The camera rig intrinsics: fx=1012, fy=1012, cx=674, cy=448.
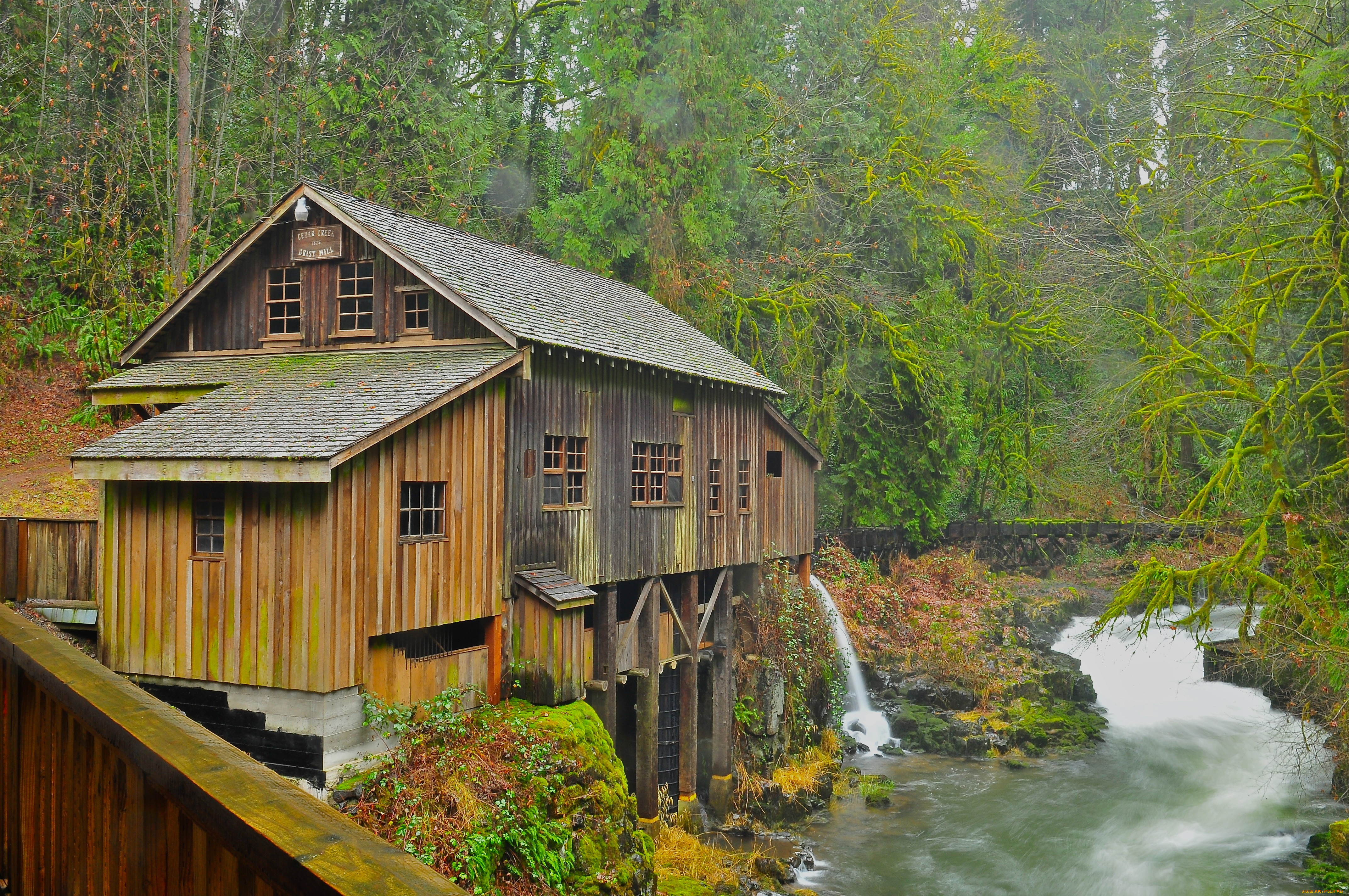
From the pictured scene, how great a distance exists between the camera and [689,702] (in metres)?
17.7

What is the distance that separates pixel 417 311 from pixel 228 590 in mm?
4466

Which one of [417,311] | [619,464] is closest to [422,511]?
[417,311]

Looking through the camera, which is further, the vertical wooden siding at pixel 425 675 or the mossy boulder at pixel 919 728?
the mossy boulder at pixel 919 728

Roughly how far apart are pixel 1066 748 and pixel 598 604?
39.8 ft

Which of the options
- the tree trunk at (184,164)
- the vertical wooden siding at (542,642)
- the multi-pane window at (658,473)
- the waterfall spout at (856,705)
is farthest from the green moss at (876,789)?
the tree trunk at (184,164)

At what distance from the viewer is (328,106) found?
24.6m

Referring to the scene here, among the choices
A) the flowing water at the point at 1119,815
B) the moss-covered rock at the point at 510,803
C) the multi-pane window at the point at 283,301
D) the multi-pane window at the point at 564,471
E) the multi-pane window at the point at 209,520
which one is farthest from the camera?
the flowing water at the point at 1119,815

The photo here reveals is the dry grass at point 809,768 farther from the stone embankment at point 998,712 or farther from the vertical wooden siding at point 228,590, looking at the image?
the vertical wooden siding at point 228,590

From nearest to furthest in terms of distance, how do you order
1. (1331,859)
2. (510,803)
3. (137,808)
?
1. (137,808)
2. (510,803)
3. (1331,859)

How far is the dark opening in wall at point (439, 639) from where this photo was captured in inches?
446

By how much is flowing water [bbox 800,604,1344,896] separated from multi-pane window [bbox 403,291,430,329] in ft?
31.6

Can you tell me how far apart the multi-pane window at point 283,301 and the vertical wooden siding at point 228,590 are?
11.7 ft

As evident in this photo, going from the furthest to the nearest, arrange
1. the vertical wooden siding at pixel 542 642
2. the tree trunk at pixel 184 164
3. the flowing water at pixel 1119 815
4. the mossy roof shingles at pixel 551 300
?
the tree trunk at pixel 184 164 → the flowing water at pixel 1119 815 → the mossy roof shingles at pixel 551 300 → the vertical wooden siding at pixel 542 642

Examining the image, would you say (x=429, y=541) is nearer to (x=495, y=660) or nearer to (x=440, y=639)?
(x=495, y=660)
